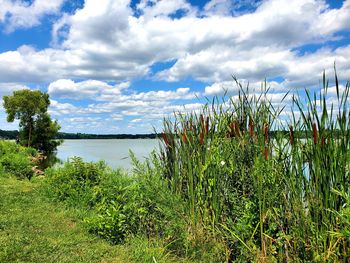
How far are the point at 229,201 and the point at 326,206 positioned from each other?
1283mm

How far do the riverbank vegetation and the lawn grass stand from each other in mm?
332

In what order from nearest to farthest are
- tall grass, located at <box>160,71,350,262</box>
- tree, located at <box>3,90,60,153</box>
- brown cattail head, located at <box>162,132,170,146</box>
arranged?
tall grass, located at <box>160,71,350,262</box>, brown cattail head, located at <box>162,132,170,146</box>, tree, located at <box>3,90,60,153</box>

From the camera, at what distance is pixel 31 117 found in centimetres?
3794

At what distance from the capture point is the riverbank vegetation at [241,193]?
3.54 meters

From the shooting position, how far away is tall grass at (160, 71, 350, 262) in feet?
11.6

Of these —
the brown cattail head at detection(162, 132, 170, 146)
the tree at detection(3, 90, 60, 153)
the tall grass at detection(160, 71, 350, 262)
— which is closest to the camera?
the tall grass at detection(160, 71, 350, 262)

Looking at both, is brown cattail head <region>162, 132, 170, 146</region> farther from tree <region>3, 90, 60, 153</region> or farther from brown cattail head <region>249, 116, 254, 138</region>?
tree <region>3, 90, 60, 153</region>

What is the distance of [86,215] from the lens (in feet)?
21.1

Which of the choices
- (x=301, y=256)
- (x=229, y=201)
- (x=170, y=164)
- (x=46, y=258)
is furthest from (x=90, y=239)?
(x=301, y=256)

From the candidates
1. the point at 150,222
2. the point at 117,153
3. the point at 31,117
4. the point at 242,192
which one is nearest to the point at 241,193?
the point at 242,192

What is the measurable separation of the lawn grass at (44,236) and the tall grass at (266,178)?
1.44m

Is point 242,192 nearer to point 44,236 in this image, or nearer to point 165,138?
point 165,138

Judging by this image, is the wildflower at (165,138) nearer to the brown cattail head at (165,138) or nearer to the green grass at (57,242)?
the brown cattail head at (165,138)

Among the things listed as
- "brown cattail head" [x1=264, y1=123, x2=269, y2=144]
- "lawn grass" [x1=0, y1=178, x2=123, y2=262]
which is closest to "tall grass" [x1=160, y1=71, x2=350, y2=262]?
"brown cattail head" [x1=264, y1=123, x2=269, y2=144]
